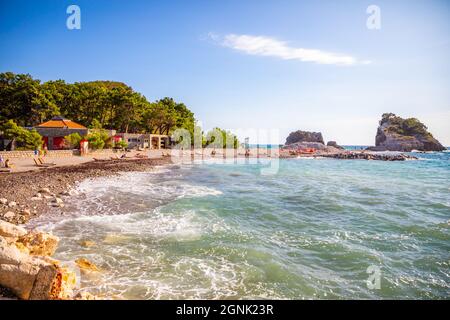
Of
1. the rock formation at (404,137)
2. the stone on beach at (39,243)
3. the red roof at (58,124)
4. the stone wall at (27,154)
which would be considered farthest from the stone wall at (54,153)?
the rock formation at (404,137)

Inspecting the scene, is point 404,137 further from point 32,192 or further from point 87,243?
point 87,243

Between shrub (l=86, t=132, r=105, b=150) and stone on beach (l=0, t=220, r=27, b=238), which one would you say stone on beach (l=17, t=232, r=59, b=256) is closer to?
stone on beach (l=0, t=220, r=27, b=238)

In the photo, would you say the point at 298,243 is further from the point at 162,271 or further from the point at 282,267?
the point at 162,271

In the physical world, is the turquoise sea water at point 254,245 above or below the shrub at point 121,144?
below

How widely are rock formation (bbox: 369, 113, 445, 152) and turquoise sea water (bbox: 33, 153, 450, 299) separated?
451ft

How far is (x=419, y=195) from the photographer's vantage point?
22.7 metres

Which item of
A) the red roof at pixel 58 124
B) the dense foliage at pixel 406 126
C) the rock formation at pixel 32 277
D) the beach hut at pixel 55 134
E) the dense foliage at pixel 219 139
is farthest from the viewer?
the dense foliage at pixel 406 126

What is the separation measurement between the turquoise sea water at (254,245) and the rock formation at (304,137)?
135 meters

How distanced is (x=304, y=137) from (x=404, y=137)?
169 feet

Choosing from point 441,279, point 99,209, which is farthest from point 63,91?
point 441,279

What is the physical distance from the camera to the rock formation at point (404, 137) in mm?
132500

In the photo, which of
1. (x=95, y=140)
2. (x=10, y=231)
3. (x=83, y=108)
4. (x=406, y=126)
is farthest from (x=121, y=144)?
(x=406, y=126)

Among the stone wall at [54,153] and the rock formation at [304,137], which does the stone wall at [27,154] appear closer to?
the stone wall at [54,153]

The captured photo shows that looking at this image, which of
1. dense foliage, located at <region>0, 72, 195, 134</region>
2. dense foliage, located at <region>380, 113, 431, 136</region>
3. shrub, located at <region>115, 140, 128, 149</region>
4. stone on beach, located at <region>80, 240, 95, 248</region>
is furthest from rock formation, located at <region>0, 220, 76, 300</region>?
dense foliage, located at <region>380, 113, 431, 136</region>
